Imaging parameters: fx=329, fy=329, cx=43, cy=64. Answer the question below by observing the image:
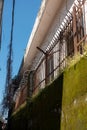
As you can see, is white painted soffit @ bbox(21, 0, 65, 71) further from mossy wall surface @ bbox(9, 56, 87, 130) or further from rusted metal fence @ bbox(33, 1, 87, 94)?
mossy wall surface @ bbox(9, 56, 87, 130)

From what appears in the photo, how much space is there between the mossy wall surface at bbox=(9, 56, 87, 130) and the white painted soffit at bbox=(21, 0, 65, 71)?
4.04 meters

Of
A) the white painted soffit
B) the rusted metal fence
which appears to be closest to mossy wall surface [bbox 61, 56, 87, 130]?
the rusted metal fence

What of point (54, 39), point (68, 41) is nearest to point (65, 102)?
point (68, 41)

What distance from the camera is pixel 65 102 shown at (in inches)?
210

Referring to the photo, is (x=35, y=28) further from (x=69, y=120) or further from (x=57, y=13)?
(x=69, y=120)

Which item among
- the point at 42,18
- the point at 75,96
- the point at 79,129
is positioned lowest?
the point at 79,129

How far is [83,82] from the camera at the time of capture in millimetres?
4438

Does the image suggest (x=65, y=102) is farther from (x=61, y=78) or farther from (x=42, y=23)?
(x=42, y=23)

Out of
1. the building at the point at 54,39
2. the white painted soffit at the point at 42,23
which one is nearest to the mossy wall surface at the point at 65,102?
the building at the point at 54,39

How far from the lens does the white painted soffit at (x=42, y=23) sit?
11008 millimetres

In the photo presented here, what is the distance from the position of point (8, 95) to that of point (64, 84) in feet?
41.7

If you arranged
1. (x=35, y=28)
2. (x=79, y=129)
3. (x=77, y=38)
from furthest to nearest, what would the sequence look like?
(x=35, y=28) < (x=77, y=38) < (x=79, y=129)

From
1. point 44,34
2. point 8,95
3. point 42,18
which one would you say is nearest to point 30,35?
point 44,34

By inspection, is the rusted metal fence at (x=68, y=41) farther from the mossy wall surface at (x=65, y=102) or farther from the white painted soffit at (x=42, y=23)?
the white painted soffit at (x=42, y=23)
